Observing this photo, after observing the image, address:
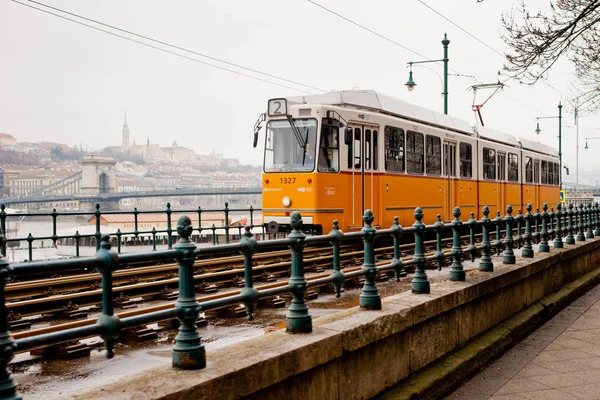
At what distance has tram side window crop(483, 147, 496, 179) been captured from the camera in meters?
21.3

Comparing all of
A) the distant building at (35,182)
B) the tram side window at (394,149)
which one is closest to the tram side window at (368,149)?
the tram side window at (394,149)

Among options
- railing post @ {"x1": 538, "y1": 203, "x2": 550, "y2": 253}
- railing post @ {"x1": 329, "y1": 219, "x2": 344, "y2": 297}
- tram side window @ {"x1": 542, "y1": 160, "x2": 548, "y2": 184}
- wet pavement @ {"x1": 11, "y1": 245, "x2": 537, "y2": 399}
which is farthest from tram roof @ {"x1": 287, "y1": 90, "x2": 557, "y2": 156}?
tram side window @ {"x1": 542, "y1": 160, "x2": 548, "y2": 184}

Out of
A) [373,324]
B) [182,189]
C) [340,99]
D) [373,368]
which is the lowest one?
[373,368]

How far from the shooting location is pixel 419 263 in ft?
21.3

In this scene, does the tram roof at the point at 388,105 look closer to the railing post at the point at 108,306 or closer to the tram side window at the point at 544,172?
the tram side window at the point at 544,172

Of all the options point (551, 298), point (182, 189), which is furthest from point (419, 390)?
point (182, 189)

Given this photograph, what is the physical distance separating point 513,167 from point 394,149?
34.6 ft

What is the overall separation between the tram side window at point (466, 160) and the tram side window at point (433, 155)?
1.66 metres

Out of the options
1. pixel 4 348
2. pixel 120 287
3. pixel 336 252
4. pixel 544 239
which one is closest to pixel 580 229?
pixel 544 239

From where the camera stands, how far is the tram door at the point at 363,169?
47.4ft

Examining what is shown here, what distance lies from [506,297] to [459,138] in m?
11.5

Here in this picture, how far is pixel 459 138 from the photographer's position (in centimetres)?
1902

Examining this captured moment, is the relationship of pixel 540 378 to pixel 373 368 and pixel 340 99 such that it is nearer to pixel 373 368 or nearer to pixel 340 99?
pixel 373 368

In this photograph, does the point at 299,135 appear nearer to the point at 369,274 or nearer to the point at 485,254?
the point at 485,254
